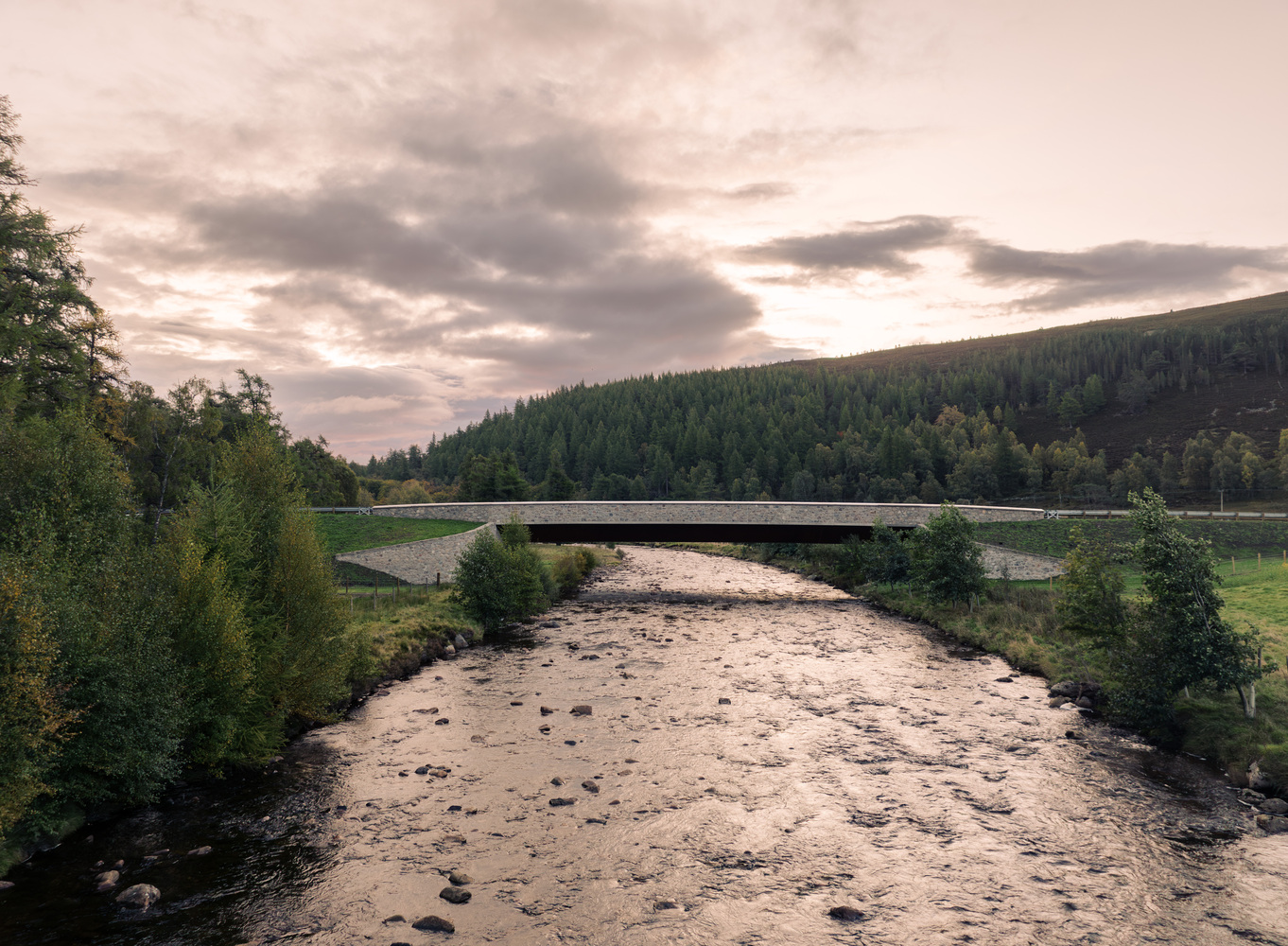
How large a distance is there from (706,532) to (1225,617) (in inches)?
1765

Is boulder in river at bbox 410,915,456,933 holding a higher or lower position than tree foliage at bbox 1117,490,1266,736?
lower

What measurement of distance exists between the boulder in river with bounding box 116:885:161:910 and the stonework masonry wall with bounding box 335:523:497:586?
45.9 metres

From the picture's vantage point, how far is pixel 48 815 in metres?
17.7

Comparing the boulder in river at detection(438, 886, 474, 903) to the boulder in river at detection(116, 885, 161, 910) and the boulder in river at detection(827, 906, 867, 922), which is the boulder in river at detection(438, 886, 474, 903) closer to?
the boulder in river at detection(116, 885, 161, 910)

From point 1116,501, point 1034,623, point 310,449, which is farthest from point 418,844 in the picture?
point 1116,501

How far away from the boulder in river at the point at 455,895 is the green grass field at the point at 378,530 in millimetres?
52832

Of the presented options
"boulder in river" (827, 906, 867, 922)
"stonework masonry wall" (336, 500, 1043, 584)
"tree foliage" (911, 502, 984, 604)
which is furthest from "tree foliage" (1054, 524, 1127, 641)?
"stonework masonry wall" (336, 500, 1043, 584)

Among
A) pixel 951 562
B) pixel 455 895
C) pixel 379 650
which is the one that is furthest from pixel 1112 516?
pixel 455 895

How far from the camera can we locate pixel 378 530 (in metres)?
70.5

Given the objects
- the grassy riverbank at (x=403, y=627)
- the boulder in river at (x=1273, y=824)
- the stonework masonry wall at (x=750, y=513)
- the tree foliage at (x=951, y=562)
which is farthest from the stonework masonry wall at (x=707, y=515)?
the boulder in river at (x=1273, y=824)

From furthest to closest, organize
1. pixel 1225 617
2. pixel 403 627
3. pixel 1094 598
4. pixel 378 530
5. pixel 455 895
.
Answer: pixel 378 530 < pixel 403 627 < pixel 1225 617 < pixel 1094 598 < pixel 455 895

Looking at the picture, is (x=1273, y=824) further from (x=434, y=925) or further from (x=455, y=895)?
(x=434, y=925)

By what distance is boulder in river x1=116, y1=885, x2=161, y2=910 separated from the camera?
15359 millimetres

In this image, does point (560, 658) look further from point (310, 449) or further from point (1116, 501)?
point (1116, 501)
